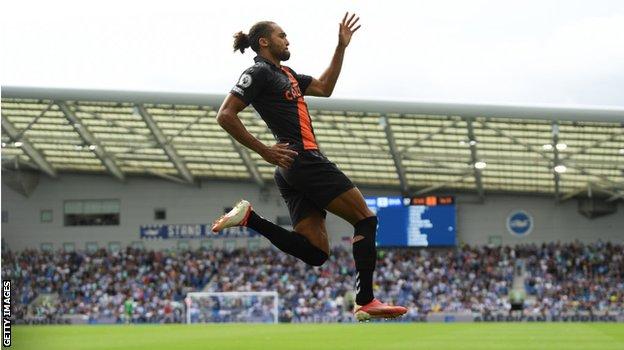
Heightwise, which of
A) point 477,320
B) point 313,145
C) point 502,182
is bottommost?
point 477,320

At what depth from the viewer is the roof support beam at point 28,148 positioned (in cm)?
4381

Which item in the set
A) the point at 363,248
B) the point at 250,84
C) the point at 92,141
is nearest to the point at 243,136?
the point at 250,84

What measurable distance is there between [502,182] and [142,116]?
16.7 meters

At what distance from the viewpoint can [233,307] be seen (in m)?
42.2

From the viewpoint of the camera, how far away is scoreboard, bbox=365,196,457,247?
45875 millimetres

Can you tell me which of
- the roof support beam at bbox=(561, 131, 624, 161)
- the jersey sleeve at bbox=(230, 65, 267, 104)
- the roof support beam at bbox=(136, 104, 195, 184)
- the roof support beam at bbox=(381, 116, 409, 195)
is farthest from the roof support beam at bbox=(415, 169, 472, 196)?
the jersey sleeve at bbox=(230, 65, 267, 104)

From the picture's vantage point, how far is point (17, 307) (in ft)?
153

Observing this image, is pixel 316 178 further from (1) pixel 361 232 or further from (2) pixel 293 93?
(2) pixel 293 93

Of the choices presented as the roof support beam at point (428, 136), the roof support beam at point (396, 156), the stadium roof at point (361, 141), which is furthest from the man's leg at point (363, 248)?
the roof support beam at point (428, 136)

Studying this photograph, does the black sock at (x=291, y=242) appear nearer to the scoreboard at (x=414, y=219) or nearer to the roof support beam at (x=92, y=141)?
the roof support beam at (x=92, y=141)

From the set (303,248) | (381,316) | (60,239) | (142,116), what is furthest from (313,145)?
(60,239)

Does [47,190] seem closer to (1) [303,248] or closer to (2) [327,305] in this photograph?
(2) [327,305]

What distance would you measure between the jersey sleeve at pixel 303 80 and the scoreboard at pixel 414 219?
126 feet

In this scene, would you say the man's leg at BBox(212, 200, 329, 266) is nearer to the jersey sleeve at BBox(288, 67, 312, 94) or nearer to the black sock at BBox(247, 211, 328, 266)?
the black sock at BBox(247, 211, 328, 266)
